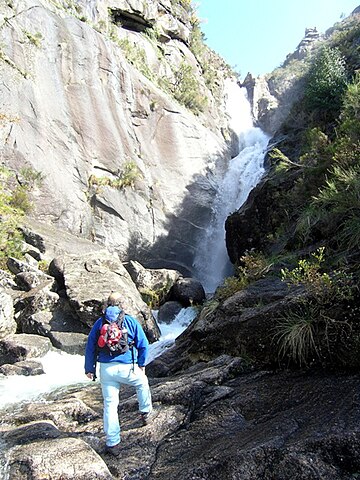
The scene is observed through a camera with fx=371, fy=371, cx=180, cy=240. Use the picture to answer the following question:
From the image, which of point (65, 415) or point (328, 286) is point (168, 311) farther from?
point (328, 286)

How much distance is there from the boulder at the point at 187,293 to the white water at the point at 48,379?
10.5 feet

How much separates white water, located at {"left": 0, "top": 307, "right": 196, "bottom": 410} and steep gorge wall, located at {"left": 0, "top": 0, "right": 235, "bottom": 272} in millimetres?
7828

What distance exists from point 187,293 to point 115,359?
35.8 ft

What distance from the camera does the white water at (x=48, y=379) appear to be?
24.6 feet

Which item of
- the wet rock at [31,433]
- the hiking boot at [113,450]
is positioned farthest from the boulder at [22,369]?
the hiking boot at [113,450]

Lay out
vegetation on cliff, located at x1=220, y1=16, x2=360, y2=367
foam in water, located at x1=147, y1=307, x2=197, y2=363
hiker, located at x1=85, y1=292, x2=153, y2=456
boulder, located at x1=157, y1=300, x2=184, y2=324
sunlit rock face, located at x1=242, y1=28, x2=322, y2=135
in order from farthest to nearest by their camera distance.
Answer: sunlit rock face, located at x1=242, y1=28, x2=322, y2=135 → boulder, located at x1=157, y1=300, x2=184, y2=324 → foam in water, located at x1=147, y1=307, x2=197, y2=363 → vegetation on cliff, located at x1=220, y1=16, x2=360, y2=367 → hiker, located at x1=85, y1=292, x2=153, y2=456

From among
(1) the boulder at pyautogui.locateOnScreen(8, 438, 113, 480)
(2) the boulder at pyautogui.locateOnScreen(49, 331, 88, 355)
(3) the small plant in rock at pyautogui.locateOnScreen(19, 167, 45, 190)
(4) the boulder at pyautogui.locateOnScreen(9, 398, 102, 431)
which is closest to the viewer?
(1) the boulder at pyautogui.locateOnScreen(8, 438, 113, 480)

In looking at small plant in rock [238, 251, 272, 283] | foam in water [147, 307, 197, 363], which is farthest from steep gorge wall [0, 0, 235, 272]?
small plant in rock [238, 251, 272, 283]

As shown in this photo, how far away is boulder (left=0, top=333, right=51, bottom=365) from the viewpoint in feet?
32.5

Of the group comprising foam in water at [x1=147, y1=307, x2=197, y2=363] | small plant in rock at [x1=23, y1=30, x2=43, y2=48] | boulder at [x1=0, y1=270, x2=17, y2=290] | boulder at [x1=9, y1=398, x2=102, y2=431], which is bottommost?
foam in water at [x1=147, y1=307, x2=197, y2=363]

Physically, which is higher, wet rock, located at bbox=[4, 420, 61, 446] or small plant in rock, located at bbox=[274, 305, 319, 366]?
small plant in rock, located at bbox=[274, 305, 319, 366]

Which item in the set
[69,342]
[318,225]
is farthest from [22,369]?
[318,225]

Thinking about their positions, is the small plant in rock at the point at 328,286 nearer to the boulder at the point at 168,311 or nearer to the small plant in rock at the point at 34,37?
the boulder at the point at 168,311

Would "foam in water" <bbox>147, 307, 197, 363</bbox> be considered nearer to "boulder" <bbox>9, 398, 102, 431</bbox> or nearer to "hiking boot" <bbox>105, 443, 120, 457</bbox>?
"boulder" <bbox>9, 398, 102, 431</bbox>
